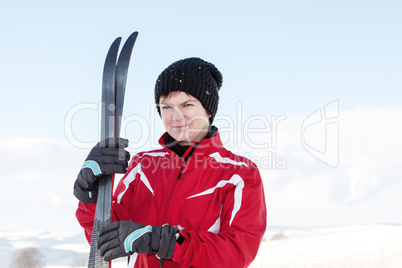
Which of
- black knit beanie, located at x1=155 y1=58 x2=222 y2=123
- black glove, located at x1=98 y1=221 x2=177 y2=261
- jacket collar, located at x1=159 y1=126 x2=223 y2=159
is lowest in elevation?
black glove, located at x1=98 y1=221 x2=177 y2=261

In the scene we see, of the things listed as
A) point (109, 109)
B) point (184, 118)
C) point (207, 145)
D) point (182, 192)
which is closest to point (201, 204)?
point (182, 192)

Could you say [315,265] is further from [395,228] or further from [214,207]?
[214,207]

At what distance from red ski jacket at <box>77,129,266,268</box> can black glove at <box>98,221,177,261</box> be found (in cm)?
6

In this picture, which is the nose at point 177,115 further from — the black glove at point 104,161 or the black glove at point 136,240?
the black glove at point 136,240

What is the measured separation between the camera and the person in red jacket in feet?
5.27

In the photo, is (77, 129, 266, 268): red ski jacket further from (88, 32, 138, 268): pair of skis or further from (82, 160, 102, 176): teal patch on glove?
(82, 160, 102, 176): teal patch on glove

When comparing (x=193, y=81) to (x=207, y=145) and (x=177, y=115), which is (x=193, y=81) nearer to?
(x=177, y=115)

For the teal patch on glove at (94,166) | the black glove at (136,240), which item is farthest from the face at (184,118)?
the black glove at (136,240)

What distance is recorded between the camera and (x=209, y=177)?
1877mm

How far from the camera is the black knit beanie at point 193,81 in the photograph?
79.0 inches

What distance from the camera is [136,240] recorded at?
1554 mm

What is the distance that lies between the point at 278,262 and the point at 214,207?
5.21 m

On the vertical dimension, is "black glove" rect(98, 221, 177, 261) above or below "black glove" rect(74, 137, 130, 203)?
below

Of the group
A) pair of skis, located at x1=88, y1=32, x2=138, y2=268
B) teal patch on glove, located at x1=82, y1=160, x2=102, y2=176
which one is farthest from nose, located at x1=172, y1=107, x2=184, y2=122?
teal patch on glove, located at x1=82, y1=160, x2=102, y2=176
